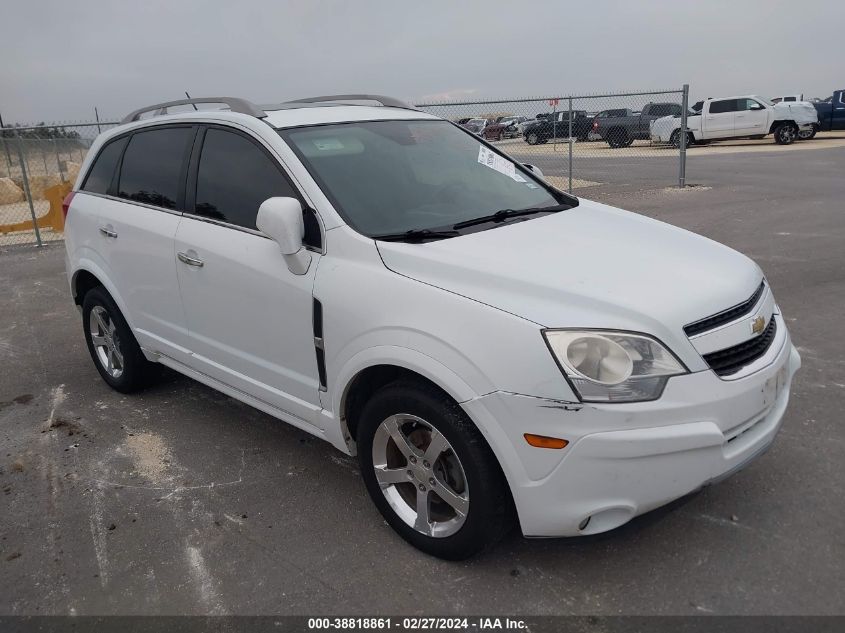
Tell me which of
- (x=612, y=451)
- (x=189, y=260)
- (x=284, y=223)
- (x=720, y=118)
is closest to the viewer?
(x=612, y=451)

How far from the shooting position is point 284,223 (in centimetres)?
294

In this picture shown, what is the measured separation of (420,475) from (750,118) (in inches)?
1100

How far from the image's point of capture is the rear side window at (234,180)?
338cm

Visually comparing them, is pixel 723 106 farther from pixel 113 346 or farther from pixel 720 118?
pixel 113 346

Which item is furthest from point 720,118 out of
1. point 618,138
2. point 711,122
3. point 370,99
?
point 370,99

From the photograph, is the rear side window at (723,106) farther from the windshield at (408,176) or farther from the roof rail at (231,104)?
the roof rail at (231,104)

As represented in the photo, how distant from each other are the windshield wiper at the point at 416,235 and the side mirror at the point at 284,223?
34 cm

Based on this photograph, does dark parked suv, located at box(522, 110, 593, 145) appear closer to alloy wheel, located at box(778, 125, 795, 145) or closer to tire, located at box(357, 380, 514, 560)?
alloy wheel, located at box(778, 125, 795, 145)

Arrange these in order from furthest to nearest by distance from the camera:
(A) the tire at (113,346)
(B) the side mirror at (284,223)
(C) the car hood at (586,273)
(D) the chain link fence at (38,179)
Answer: (D) the chain link fence at (38,179) → (A) the tire at (113,346) → (B) the side mirror at (284,223) → (C) the car hood at (586,273)

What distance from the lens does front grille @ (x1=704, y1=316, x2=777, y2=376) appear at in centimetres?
252

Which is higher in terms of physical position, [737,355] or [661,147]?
[737,355]

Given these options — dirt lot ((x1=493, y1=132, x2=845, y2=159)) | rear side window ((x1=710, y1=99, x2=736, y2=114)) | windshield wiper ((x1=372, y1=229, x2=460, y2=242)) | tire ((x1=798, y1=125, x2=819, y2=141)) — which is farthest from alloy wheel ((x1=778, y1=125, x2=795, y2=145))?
windshield wiper ((x1=372, y1=229, x2=460, y2=242))

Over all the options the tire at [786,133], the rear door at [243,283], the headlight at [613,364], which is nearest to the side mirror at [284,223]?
the rear door at [243,283]

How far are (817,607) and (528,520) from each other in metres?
1.08
